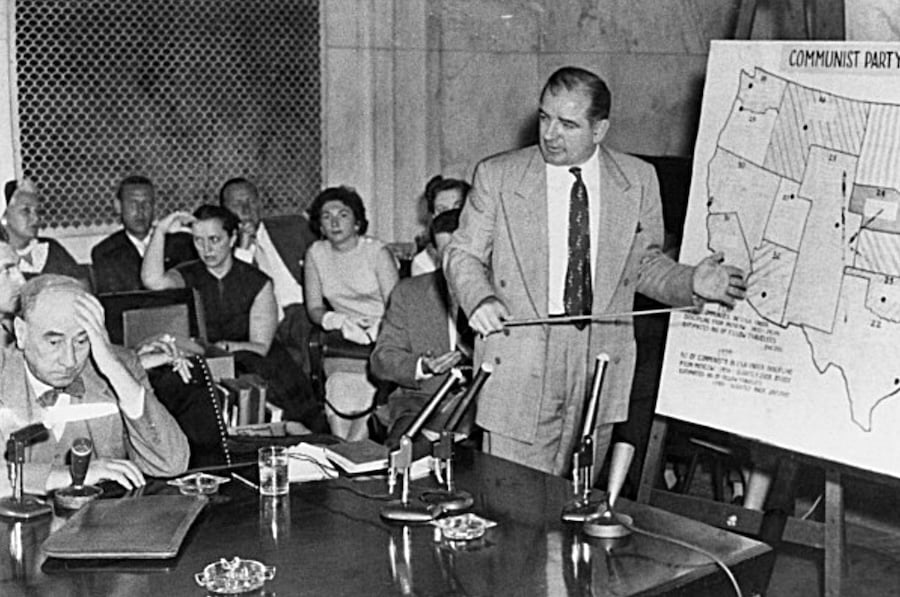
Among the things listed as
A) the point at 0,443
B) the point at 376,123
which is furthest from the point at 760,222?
the point at 376,123

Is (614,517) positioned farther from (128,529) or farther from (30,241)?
(30,241)

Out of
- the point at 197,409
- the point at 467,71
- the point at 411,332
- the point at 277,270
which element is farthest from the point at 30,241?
the point at 197,409

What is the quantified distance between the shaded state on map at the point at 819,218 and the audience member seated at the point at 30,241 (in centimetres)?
340

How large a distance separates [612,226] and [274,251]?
3459 mm

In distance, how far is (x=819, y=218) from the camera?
4.14 metres

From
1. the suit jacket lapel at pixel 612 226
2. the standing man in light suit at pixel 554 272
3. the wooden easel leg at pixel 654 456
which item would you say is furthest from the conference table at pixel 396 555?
the wooden easel leg at pixel 654 456

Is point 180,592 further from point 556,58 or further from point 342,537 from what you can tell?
point 556,58

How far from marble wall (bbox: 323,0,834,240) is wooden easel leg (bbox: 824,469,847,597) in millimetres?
4347

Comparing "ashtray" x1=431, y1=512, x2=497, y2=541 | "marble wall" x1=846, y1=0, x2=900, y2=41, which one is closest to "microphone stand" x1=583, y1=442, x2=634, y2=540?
"ashtray" x1=431, y1=512, x2=497, y2=541

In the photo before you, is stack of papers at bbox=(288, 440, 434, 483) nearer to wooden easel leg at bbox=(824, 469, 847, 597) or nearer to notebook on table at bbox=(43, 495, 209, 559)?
notebook on table at bbox=(43, 495, 209, 559)

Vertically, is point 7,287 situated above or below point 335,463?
above

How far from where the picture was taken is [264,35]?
7934 millimetres

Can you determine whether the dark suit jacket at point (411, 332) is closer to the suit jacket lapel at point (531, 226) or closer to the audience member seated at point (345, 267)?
the suit jacket lapel at point (531, 226)

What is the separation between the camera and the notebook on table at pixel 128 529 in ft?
9.41
